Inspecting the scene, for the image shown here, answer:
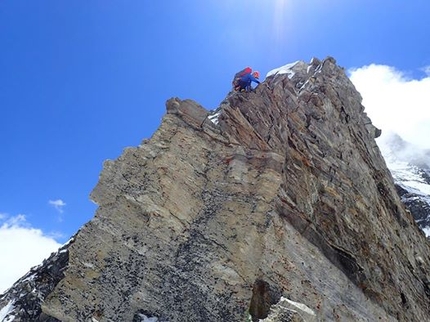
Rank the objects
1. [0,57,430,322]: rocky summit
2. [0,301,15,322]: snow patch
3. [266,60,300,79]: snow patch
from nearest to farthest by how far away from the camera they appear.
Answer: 1. [0,57,430,322]: rocky summit
2. [0,301,15,322]: snow patch
3. [266,60,300,79]: snow patch

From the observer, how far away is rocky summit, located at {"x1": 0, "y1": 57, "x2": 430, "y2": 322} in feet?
49.8

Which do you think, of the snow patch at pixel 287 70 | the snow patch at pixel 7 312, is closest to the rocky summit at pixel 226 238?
the snow patch at pixel 7 312

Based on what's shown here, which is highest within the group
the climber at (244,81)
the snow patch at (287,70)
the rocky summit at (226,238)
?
the snow patch at (287,70)

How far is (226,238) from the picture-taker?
16750mm

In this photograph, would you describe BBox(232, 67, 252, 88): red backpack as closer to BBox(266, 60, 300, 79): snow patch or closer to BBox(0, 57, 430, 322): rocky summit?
BBox(0, 57, 430, 322): rocky summit

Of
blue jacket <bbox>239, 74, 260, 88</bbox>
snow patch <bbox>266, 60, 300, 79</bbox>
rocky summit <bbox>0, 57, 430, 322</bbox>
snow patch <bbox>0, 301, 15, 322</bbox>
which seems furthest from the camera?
snow patch <bbox>266, 60, 300, 79</bbox>

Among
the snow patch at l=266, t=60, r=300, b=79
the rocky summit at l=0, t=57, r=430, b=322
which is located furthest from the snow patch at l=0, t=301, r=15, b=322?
the snow patch at l=266, t=60, r=300, b=79

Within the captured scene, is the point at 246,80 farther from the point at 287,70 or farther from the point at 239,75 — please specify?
A: the point at 287,70

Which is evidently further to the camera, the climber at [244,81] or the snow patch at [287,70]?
the snow patch at [287,70]

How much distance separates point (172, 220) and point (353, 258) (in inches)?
388

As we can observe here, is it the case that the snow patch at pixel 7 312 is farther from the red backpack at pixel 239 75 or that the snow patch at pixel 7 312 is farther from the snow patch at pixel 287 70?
the snow patch at pixel 287 70

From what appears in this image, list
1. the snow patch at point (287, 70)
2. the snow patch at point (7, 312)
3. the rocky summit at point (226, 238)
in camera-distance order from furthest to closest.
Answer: the snow patch at point (287, 70) → the snow patch at point (7, 312) → the rocky summit at point (226, 238)

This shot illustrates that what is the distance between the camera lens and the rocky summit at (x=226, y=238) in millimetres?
15164

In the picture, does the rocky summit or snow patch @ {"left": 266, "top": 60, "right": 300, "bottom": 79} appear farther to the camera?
snow patch @ {"left": 266, "top": 60, "right": 300, "bottom": 79}
